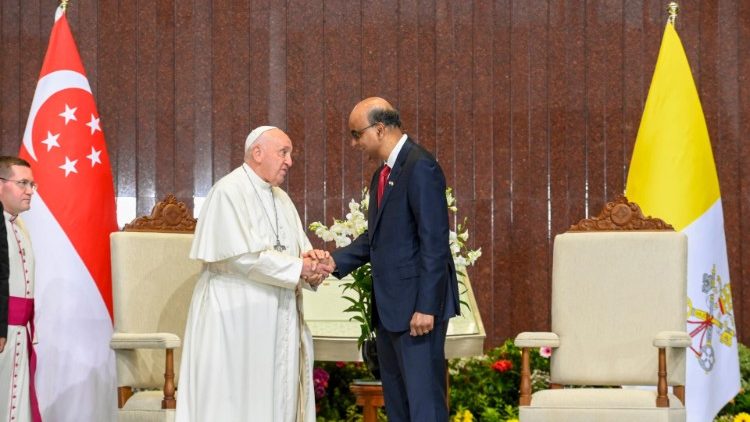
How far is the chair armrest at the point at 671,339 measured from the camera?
4523mm

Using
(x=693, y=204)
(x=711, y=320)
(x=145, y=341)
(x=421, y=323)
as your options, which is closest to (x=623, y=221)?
(x=693, y=204)

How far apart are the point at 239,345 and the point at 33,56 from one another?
3.35 meters

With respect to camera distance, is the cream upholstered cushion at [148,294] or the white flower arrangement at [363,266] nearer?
the white flower arrangement at [363,266]

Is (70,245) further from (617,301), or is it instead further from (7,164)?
(617,301)

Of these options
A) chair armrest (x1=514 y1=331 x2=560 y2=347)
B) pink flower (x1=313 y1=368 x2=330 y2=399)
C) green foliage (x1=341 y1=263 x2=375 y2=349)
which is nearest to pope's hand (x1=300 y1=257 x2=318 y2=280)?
green foliage (x1=341 y1=263 x2=375 y2=349)

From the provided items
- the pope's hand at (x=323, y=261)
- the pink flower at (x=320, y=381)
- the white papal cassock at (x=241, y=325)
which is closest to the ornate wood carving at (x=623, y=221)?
the pope's hand at (x=323, y=261)

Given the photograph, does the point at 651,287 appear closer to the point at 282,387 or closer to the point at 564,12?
the point at 282,387

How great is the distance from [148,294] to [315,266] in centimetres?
102

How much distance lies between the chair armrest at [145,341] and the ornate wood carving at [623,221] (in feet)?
6.71

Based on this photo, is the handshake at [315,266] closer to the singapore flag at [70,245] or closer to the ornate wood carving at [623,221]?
the ornate wood carving at [623,221]

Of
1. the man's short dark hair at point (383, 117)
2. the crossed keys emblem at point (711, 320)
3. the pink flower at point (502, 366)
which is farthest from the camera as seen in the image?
the pink flower at point (502, 366)

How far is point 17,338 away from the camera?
4.43m

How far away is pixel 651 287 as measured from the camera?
5008 millimetres

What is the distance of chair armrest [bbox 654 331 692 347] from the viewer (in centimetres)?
452
